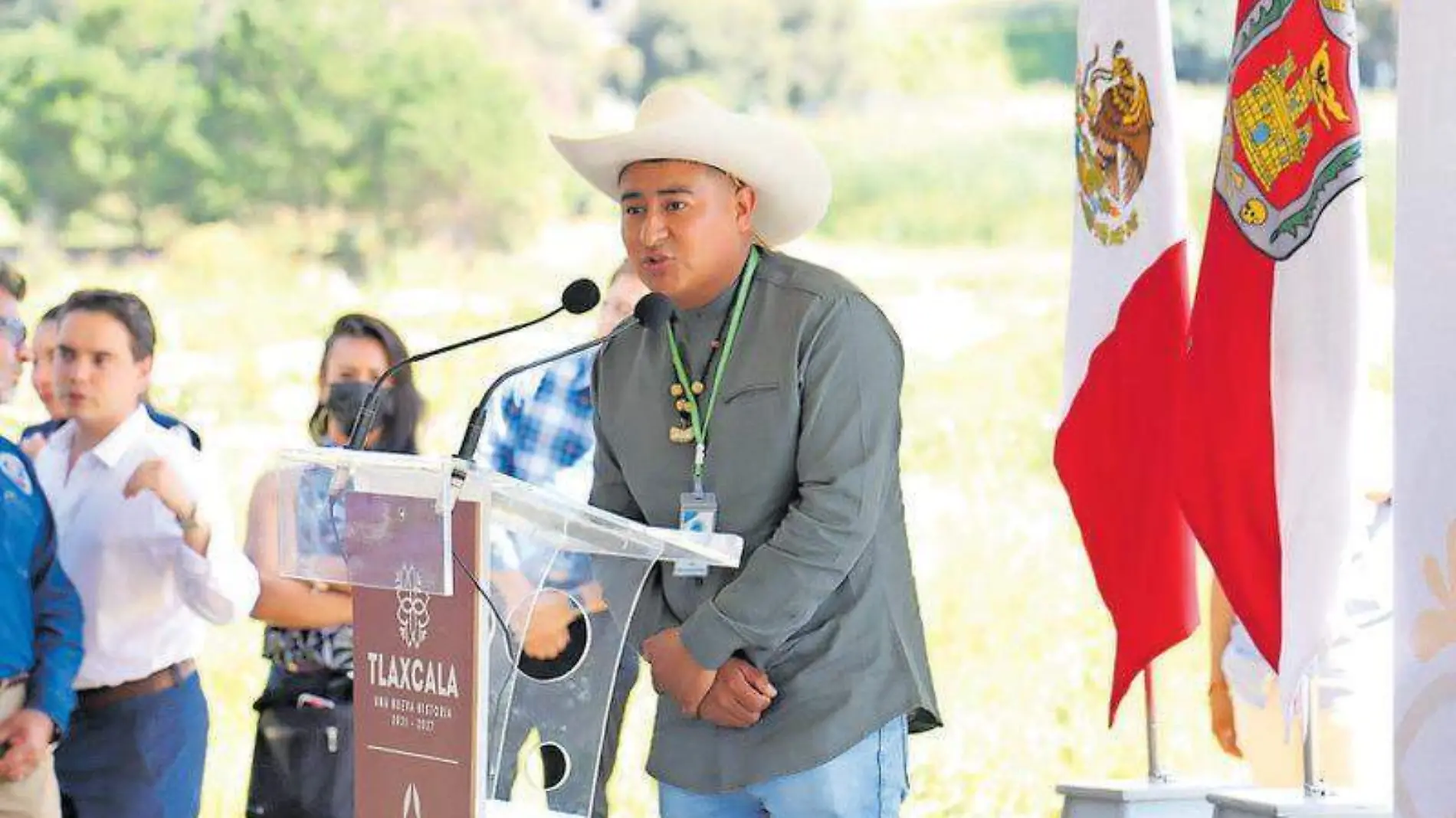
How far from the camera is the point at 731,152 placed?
3.55 m

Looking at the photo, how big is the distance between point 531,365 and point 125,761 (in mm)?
2161

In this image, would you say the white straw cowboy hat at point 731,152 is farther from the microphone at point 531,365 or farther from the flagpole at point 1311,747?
the flagpole at point 1311,747

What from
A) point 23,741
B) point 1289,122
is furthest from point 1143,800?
point 23,741

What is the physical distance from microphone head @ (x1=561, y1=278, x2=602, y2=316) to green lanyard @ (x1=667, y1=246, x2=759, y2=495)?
0.50 meters

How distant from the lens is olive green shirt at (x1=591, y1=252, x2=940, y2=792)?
3350mm

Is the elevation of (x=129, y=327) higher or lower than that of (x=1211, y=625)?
higher

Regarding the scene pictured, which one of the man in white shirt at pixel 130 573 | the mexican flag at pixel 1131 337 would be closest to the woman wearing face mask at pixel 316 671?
the man in white shirt at pixel 130 573

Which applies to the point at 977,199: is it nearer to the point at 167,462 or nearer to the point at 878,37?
the point at 878,37

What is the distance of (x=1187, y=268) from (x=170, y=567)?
2232 millimetres

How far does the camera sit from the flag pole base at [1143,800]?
4066 millimetres

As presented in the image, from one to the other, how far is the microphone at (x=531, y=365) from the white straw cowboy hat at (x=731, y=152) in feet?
1.50

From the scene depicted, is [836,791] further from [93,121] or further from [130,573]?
[93,121]

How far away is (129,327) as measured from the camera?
4.93 meters

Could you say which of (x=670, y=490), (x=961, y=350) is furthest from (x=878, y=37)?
(x=670, y=490)
